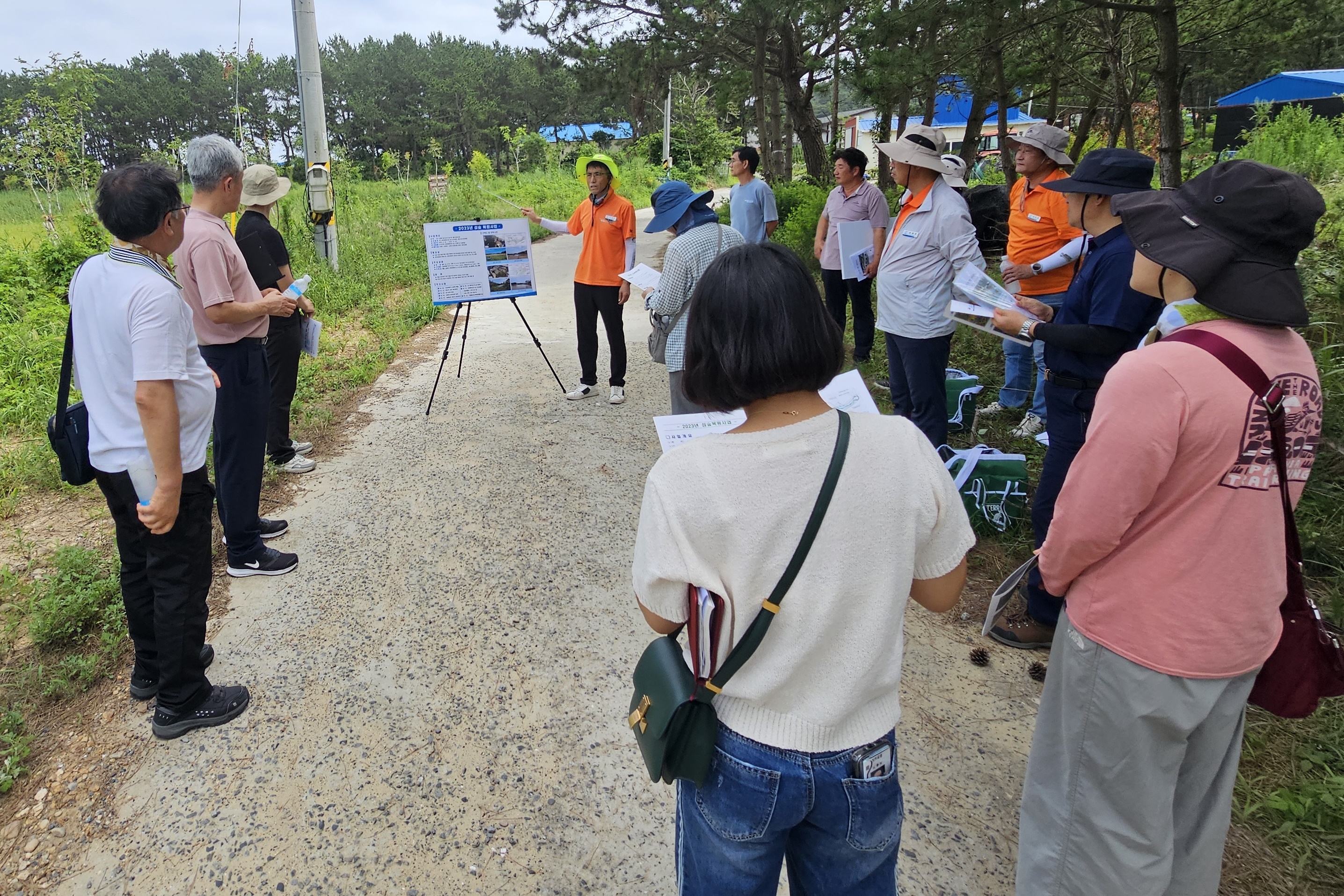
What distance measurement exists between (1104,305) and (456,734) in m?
2.84

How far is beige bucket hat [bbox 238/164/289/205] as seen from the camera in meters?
4.50

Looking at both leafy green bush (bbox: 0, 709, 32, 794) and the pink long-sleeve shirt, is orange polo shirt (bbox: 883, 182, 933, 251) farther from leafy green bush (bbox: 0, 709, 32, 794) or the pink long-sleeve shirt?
leafy green bush (bbox: 0, 709, 32, 794)

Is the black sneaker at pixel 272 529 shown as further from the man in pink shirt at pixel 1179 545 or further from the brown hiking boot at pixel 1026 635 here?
the man in pink shirt at pixel 1179 545

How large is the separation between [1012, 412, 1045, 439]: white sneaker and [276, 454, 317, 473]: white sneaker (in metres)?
4.76

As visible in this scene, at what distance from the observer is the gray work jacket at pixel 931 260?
415 centimetres

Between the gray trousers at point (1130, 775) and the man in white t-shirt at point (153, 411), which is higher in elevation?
the man in white t-shirt at point (153, 411)

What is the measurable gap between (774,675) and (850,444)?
414 millimetres

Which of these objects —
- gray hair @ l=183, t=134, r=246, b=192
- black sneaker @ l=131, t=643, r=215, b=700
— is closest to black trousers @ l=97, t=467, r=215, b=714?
black sneaker @ l=131, t=643, r=215, b=700

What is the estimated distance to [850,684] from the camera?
133cm

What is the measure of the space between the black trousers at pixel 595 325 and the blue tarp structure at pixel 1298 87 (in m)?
16.1

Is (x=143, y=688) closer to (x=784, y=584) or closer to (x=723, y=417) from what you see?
(x=723, y=417)

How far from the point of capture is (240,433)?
372 centimetres

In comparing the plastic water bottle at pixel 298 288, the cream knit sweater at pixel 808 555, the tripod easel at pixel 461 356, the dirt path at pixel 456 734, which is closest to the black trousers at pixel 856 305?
the tripod easel at pixel 461 356

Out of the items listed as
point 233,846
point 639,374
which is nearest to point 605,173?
point 639,374
